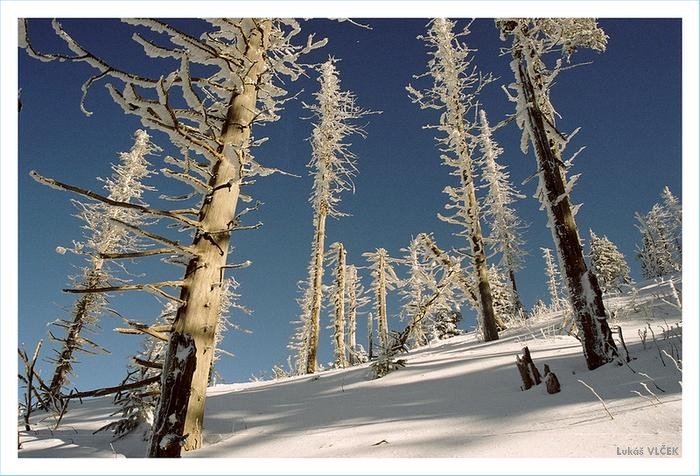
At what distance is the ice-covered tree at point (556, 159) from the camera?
16.4ft

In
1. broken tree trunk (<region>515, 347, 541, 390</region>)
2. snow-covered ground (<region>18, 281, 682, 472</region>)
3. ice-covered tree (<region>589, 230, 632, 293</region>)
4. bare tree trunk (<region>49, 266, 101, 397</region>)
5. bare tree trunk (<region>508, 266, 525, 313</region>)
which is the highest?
ice-covered tree (<region>589, 230, 632, 293</region>)

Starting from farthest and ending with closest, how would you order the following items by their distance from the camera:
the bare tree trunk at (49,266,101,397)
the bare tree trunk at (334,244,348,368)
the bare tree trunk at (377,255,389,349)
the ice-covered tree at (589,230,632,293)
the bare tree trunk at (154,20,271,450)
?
1. the ice-covered tree at (589,230,632,293)
2. the bare tree trunk at (377,255,389,349)
3. the bare tree trunk at (334,244,348,368)
4. the bare tree trunk at (49,266,101,397)
5. the bare tree trunk at (154,20,271,450)

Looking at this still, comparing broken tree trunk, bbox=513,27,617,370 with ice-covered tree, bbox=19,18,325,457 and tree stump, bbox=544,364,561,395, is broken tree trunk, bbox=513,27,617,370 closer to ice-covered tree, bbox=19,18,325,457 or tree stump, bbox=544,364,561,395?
tree stump, bbox=544,364,561,395

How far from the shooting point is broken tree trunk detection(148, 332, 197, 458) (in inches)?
108

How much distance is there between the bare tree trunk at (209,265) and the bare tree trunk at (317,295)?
1147cm

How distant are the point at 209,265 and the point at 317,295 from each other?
13.3 metres

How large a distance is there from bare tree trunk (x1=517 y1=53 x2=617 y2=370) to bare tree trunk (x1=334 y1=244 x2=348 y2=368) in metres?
14.8

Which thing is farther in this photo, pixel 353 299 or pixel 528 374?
pixel 353 299

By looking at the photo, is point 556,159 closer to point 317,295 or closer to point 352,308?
point 317,295

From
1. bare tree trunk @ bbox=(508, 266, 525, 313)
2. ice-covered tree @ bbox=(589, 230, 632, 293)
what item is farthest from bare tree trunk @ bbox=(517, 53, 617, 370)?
ice-covered tree @ bbox=(589, 230, 632, 293)

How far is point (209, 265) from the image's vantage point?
329 cm

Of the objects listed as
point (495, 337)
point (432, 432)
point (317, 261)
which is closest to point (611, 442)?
point (432, 432)

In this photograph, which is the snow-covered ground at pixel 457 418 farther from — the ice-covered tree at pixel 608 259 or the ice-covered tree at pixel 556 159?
the ice-covered tree at pixel 608 259

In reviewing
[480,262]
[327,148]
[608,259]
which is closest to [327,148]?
[327,148]
